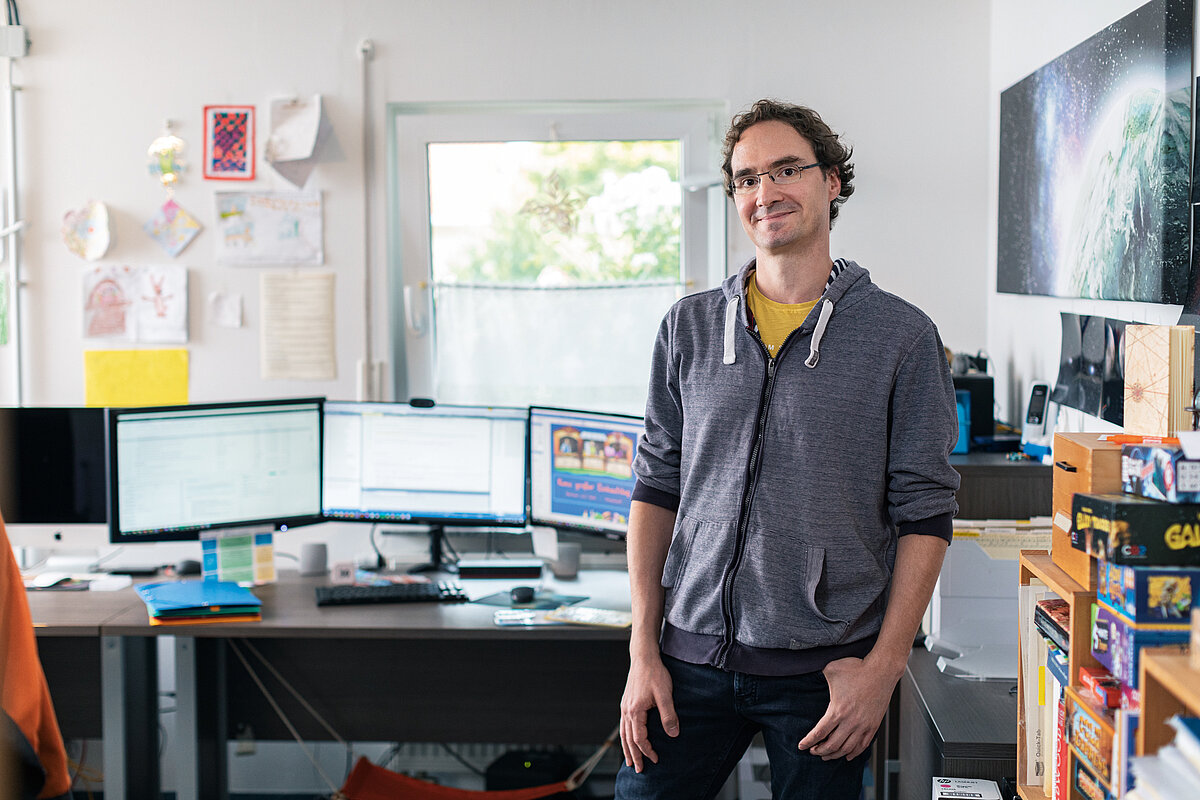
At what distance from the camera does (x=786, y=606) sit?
4.90 feet

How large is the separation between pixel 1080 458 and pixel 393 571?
191 centimetres

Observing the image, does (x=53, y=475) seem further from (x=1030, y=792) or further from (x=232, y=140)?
(x=1030, y=792)

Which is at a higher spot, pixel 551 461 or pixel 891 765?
pixel 551 461

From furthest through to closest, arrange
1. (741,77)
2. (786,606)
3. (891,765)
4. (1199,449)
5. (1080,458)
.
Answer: (741,77) → (891,765) → (786,606) → (1080,458) → (1199,449)

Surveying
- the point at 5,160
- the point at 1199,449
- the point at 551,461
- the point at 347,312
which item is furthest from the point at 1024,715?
the point at 5,160

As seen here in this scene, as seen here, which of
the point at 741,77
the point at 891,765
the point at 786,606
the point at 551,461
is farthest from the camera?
the point at 741,77

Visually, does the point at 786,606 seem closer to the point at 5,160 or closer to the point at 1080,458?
the point at 1080,458

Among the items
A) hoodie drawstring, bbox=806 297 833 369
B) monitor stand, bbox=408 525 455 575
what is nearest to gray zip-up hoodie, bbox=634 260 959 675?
hoodie drawstring, bbox=806 297 833 369

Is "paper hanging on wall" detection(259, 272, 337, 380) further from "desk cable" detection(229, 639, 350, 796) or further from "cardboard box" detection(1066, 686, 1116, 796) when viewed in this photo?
"cardboard box" detection(1066, 686, 1116, 796)

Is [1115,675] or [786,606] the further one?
[786,606]

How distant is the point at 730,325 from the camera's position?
1.60 meters

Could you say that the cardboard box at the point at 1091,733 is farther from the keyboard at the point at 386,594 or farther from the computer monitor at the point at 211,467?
the computer monitor at the point at 211,467

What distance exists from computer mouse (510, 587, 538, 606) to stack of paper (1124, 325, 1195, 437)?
56.4 inches

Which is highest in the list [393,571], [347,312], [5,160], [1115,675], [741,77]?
[741,77]
